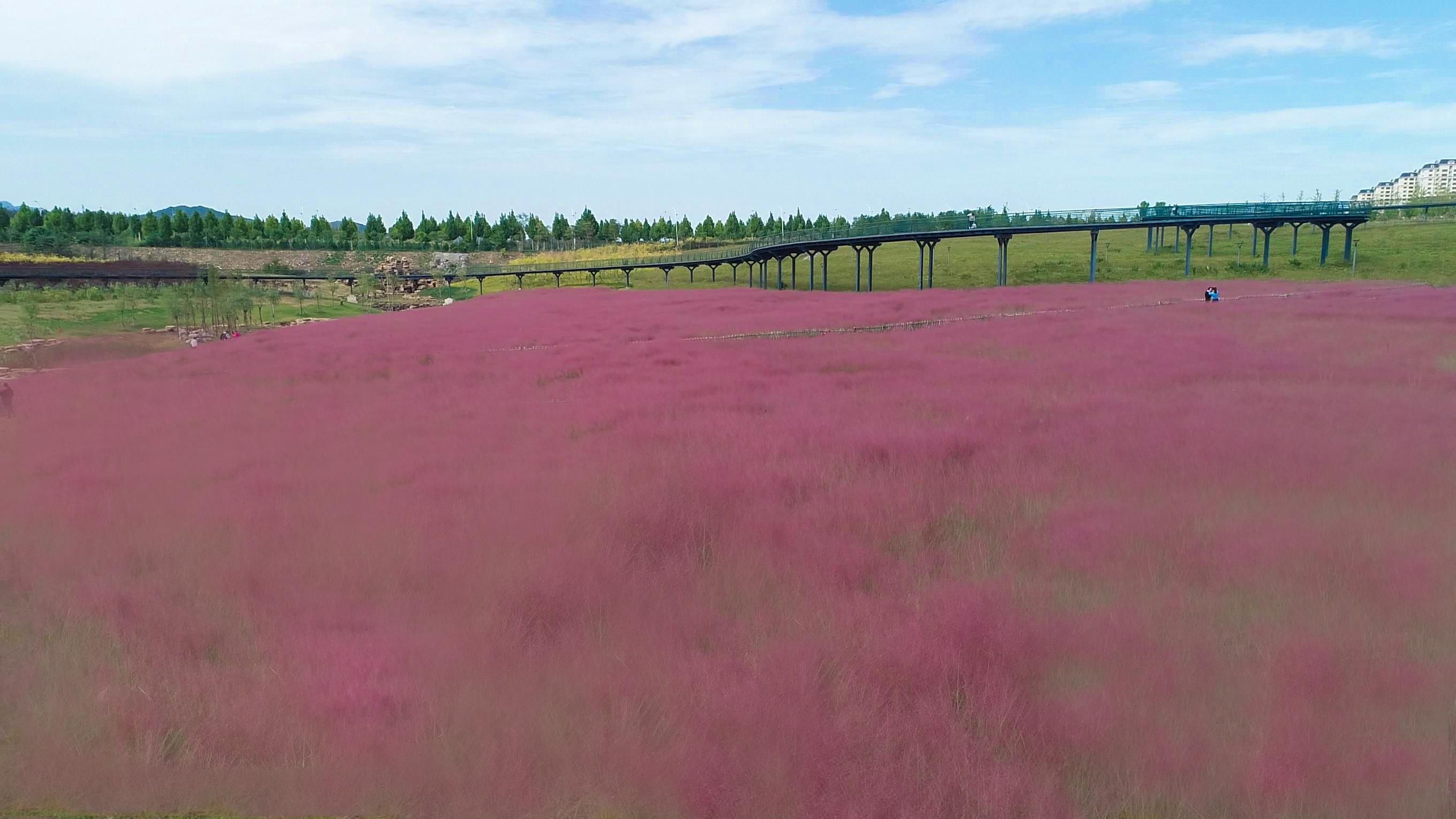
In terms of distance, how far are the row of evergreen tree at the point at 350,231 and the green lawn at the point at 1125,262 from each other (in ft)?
77.5

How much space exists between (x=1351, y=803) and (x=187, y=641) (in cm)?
802

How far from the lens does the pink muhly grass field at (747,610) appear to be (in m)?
5.26

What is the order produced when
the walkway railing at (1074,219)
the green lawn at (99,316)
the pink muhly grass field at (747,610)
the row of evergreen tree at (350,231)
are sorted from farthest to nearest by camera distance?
the row of evergreen tree at (350,231) < the walkway railing at (1074,219) < the green lawn at (99,316) < the pink muhly grass field at (747,610)

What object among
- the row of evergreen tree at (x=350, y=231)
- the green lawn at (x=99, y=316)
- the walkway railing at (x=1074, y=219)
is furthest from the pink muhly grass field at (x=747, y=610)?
the row of evergreen tree at (x=350, y=231)

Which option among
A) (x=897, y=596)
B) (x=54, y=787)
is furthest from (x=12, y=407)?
(x=897, y=596)

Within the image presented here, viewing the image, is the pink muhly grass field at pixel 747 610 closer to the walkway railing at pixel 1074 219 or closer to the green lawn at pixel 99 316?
the green lawn at pixel 99 316

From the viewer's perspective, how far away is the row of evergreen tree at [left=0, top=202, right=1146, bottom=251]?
5054 inches

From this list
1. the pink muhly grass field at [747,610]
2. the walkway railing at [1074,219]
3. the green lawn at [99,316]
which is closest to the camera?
the pink muhly grass field at [747,610]

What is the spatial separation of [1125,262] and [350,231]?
126m

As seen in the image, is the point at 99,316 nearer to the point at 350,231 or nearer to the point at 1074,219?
the point at 1074,219

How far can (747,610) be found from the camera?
7.64 m

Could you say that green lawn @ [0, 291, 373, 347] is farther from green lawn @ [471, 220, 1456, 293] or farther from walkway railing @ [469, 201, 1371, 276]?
walkway railing @ [469, 201, 1371, 276]

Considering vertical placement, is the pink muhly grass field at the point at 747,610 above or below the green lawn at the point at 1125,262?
below

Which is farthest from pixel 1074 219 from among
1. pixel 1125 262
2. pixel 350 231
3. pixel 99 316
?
pixel 350 231
